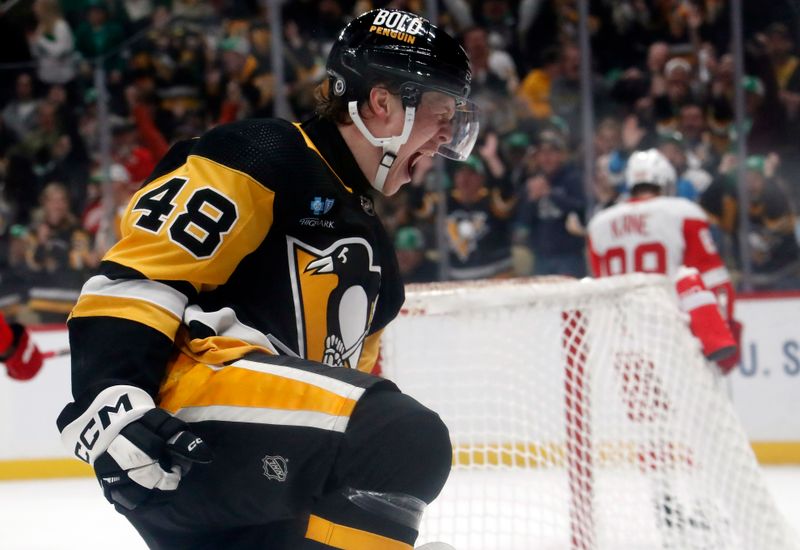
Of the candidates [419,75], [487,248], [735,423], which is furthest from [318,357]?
[487,248]

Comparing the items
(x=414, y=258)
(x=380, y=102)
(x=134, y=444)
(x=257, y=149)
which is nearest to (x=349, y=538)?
(x=134, y=444)

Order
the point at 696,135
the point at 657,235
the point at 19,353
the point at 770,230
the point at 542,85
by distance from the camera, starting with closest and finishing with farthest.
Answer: the point at 19,353, the point at 657,235, the point at 770,230, the point at 696,135, the point at 542,85

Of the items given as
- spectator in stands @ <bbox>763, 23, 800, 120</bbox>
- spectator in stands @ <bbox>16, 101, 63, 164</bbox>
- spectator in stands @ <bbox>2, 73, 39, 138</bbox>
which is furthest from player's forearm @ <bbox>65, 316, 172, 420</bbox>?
spectator in stands @ <bbox>2, 73, 39, 138</bbox>

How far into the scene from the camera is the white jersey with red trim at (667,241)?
3.53 metres

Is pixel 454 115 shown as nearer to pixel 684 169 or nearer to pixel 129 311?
pixel 129 311

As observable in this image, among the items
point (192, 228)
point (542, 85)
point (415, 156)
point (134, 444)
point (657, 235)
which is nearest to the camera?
point (134, 444)

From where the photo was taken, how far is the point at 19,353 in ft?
10.3

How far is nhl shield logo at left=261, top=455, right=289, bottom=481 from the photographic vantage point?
3.86 feet

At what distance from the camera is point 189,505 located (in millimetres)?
1220

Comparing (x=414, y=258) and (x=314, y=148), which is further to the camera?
(x=414, y=258)

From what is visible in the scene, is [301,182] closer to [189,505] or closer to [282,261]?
[282,261]

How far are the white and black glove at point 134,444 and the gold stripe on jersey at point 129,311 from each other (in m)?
0.08

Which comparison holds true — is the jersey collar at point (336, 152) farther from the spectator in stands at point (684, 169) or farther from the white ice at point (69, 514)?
the spectator in stands at point (684, 169)

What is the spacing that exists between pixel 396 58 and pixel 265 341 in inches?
16.3
